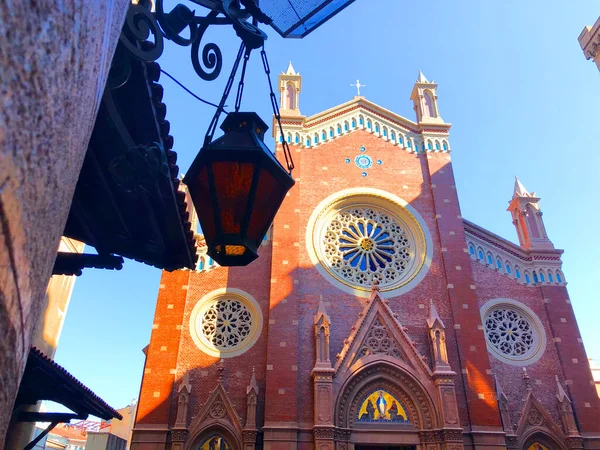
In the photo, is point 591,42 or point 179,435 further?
point 591,42

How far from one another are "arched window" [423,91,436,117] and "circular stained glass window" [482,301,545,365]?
983 cm

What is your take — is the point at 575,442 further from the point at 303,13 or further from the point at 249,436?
the point at 303,13

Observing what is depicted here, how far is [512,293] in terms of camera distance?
20.1 m

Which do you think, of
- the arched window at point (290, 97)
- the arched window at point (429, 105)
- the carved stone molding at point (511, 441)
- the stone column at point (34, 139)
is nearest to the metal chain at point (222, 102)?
the stone column at point (34, 139)

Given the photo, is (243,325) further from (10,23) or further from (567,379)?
(10,23)

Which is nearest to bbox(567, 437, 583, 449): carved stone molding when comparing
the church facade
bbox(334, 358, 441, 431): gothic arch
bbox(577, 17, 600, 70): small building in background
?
the church facade

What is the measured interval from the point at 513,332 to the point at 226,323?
11796mm

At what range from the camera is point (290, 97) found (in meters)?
23.5

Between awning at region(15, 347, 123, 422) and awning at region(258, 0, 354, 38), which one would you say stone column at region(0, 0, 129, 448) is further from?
awning at region(15, 347, 123, 422)

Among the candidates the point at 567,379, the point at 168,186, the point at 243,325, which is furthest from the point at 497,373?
the point at 168,186

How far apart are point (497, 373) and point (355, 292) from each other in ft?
20.6

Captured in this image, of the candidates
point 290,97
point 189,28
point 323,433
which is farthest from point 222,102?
point 290,97

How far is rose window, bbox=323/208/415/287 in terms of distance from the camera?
19828mm

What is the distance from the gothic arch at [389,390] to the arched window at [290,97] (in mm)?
12852
